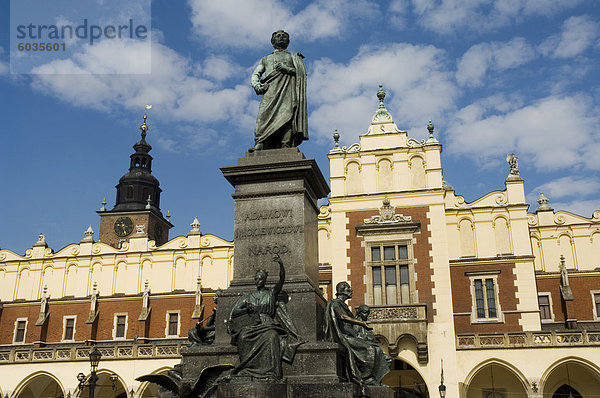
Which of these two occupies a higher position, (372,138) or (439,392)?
(372,138)

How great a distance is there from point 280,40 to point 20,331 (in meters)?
28.8

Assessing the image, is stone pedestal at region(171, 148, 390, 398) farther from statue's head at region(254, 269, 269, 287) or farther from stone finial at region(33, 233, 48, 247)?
stone finial at region(33, 233, 48, 247)

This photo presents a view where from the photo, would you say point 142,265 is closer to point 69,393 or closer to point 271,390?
point 69,393

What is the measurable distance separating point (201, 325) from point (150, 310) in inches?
960

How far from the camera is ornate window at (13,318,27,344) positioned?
32.0 meters

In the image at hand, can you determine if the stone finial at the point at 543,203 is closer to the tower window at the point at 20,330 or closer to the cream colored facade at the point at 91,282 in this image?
the cream colored facade at the point at 91,282

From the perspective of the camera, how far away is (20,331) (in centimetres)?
3216

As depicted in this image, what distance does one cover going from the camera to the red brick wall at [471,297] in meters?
24.2

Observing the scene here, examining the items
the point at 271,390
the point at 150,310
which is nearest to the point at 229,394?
the point at 271,390

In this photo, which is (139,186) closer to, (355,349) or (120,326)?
(120,326)

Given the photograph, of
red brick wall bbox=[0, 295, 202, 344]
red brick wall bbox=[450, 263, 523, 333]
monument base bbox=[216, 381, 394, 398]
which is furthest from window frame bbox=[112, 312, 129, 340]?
monument base bbox=[216, 381, 394, 398]

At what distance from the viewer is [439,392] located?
22.6 meters

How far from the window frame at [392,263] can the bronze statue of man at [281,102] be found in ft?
53.0

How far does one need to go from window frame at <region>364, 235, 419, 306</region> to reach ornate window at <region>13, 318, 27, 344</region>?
63.0 feet
